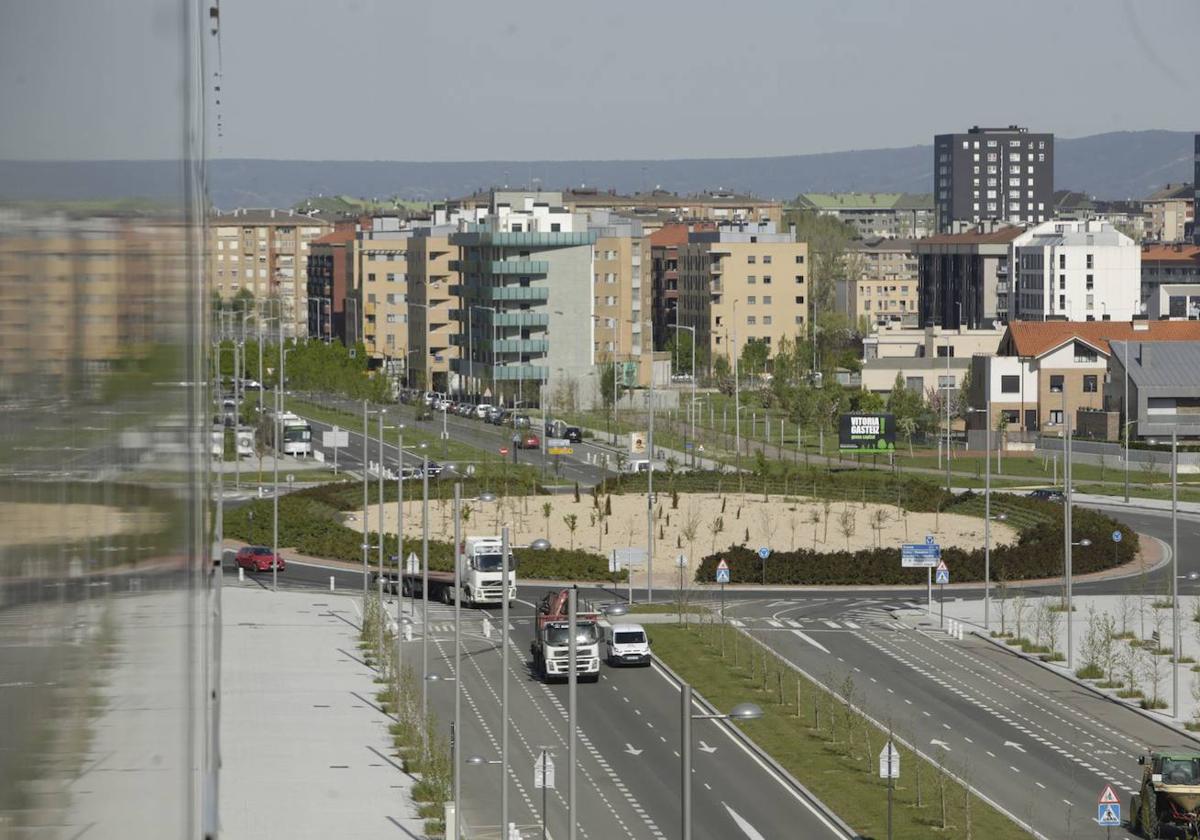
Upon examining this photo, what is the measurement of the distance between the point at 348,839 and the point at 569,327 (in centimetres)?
8322

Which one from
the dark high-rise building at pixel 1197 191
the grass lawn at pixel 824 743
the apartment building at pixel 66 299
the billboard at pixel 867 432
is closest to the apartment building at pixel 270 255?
the dark high-rise building at pixel 1197 191

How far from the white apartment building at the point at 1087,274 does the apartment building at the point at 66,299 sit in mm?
125164

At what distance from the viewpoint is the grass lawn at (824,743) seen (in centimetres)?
2566

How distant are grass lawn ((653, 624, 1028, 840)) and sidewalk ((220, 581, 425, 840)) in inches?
225

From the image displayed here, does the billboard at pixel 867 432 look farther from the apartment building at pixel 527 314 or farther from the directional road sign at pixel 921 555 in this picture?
the apartment building at pixel 527 314

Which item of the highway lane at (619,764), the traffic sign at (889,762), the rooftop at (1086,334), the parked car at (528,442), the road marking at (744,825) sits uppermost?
the rooftop at (1086,334)

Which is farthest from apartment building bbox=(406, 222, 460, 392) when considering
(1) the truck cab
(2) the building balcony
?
(1) the truck cab

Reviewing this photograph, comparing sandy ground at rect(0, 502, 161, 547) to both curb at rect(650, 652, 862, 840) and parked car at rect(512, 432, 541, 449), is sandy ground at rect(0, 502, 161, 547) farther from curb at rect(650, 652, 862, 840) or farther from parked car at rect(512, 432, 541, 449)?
parked car at rect(512, 432, 541, 449)

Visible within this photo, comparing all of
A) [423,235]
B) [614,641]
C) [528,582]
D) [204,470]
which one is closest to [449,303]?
[423,235]

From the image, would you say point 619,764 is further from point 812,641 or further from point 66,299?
point 66,299

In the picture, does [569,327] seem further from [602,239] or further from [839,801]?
[839,801]

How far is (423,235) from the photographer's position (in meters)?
124

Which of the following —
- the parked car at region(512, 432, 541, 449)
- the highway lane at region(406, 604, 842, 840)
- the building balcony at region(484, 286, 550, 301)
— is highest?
the building balcony at region(484, 286, 550, 301)

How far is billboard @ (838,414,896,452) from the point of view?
7431 cm
